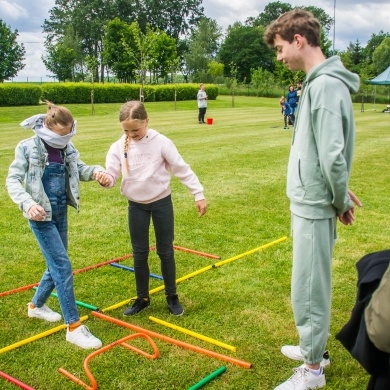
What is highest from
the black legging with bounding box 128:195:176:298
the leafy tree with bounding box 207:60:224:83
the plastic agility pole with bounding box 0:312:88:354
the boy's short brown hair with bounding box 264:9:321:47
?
the leafy tree with bounding box 207:60:224:83

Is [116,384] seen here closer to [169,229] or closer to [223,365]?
[223,365]

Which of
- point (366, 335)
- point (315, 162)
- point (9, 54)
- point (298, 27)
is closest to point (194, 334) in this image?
point (315, 162)

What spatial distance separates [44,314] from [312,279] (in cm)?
254

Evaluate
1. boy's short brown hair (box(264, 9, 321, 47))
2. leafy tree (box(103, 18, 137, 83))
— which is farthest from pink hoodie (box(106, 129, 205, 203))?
leafy tree (box(103, 18, 137, 83))

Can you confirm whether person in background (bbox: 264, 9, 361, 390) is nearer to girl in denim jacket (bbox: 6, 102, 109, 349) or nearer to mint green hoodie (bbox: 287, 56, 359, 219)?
mint green hoodie (bbox: 287, 56, 359, 219)

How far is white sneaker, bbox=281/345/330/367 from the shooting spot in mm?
3928

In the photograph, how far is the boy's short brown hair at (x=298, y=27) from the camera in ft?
10.4

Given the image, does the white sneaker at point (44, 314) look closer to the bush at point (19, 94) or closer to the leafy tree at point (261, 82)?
the bush at point (19, 94)

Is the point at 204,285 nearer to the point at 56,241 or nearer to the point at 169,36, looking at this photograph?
the point at 56,241

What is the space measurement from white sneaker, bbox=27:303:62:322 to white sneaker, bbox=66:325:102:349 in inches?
19.0

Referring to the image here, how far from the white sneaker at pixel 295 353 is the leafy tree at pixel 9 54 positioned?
6169cm

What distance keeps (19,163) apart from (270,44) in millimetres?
2085

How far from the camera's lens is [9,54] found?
215ft

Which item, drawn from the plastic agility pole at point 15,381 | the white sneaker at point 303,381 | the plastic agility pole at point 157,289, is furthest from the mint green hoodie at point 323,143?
the plastic agility pole at point 157,289
